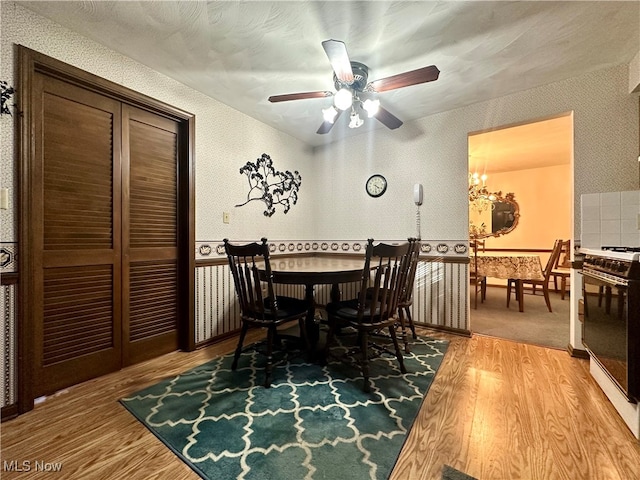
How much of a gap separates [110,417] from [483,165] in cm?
594

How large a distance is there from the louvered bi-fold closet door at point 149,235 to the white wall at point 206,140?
22 centimetres

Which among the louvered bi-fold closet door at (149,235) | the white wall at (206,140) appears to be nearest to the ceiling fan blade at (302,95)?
the white wall at (206,140)

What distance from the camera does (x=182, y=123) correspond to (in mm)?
2422

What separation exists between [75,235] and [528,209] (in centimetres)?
664

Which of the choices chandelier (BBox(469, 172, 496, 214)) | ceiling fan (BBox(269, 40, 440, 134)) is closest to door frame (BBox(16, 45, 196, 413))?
ceiling fan (BBox(269, 40, 440, 134))


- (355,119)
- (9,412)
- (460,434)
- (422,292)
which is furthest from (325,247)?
(9,412)

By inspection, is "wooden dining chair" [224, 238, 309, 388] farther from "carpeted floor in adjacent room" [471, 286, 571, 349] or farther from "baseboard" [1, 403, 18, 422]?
"carpeted floor in adjacent room" [471, 286, 571, 349]

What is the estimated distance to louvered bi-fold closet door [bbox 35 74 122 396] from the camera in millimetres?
1652

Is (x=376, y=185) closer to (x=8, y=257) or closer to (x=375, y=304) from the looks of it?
(x=375, y=304)

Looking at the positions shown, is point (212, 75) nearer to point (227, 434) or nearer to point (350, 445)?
point (227, 434)

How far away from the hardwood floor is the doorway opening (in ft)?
3.49

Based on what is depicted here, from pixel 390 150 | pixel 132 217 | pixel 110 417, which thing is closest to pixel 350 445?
pixel 110 417

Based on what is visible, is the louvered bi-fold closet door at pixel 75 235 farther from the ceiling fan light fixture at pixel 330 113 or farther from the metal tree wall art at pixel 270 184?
the ceiling fan light fixture at pixel 330 113

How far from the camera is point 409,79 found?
1.67 m
